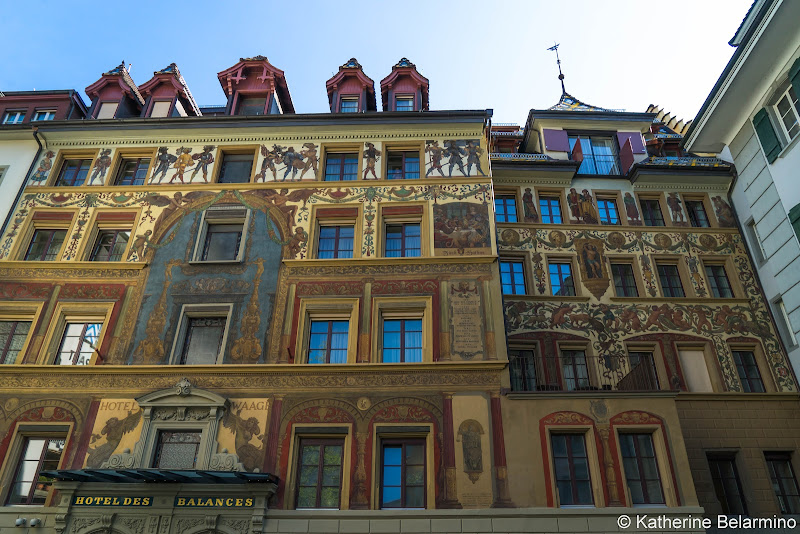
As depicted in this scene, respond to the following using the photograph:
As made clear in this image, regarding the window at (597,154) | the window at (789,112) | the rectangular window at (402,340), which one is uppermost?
the window at (597,154)

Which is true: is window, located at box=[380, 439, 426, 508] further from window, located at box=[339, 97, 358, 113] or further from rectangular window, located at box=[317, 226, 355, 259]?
window, located at box=[339, 97, 358, 113]

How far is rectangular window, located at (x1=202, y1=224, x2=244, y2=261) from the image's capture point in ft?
70.5

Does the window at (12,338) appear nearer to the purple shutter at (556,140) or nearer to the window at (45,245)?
the window at (45,245)

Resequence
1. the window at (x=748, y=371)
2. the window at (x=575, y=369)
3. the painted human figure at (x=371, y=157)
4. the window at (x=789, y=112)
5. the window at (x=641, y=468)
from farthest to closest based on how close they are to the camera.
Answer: the painted human figure at (x=371, y=157) < the window at (x=748, y=371) < the window at (x=575, y=369) < the window at (x=789, y=112) < the window at (x=641, y=468)

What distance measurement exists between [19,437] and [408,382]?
11.9 metres

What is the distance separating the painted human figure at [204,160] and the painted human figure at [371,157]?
246 inches

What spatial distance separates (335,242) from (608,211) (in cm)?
1229

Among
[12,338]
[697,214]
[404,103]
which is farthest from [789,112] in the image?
[12,338]

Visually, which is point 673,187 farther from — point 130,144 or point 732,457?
point 130,144

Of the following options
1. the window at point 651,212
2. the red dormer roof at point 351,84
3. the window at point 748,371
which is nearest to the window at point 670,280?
the window at point 651,212

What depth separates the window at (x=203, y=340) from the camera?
19188 millimetres

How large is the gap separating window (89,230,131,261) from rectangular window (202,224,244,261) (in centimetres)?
304

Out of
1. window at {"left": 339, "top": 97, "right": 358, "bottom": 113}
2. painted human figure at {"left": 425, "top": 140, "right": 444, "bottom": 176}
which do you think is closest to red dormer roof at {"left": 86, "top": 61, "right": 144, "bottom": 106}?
window at {"left": 339, "top": 97, "right": 358, "bottom": 113}

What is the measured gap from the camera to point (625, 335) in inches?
882
